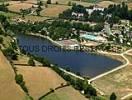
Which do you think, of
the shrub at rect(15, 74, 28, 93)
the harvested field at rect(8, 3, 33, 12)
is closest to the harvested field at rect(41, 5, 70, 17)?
the harvested field at rect(8, 3, 33, 12)

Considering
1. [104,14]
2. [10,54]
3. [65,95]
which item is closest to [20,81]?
[65,95]

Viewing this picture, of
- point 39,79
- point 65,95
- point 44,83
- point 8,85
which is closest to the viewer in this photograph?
point 8,85

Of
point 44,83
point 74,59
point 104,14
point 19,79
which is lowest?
point 74,59

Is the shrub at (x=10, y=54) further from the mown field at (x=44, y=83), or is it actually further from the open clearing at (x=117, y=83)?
the open clearing at (x=117, y=83)

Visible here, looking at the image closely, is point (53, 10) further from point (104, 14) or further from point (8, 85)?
point (8, 85)

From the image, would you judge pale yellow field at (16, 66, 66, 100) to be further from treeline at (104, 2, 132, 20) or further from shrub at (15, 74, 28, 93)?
Answer: treeline at (104, 2, 132, 20)

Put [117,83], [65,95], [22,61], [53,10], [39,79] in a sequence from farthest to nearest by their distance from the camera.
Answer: [53,10], [117,83], [22,61], [39,79], [65,95]

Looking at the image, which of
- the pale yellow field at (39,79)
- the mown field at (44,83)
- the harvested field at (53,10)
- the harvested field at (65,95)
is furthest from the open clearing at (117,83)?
the harvested field at (53,10)
